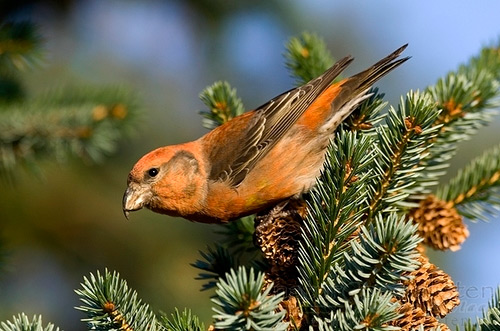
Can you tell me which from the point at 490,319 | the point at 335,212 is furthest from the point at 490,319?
the point at 335,212

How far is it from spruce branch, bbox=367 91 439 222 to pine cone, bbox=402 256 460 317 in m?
0.33

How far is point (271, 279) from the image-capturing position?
2592 millimetres

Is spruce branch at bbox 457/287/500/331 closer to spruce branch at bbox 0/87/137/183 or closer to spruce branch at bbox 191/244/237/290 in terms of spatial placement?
spruce branch at bbox 191/244/237/290

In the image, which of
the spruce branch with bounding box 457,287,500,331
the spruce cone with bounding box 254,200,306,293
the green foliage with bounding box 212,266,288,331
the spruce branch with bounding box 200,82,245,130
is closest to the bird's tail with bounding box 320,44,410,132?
the spruce branch with bounding box 200,82,245,130

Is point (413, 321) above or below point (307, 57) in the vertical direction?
below

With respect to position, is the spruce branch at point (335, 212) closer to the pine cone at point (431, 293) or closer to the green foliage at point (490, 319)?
the pine cone at point (431, 293)

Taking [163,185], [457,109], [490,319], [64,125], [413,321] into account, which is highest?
[64,125]

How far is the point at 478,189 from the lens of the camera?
3.00m

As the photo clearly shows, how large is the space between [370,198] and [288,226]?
0.41m

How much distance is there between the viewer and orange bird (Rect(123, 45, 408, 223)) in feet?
11.3

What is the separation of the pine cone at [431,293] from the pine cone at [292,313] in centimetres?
39

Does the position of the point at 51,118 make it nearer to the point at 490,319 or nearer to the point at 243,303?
the point at 243,303

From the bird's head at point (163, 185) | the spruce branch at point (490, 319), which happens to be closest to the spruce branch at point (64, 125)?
the bird's head at point (163, 185)

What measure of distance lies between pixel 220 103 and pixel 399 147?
46.5 inches
